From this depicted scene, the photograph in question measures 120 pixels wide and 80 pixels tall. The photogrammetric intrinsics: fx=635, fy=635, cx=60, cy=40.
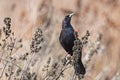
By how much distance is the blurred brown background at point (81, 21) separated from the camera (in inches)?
495

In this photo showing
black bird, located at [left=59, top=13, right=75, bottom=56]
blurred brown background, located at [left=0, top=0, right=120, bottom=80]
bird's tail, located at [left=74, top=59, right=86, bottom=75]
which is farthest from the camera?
blurred brown background, located at [left=0, top=0, right=120, bottom=80]

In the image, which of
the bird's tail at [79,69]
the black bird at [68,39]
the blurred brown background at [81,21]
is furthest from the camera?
the blurred brown background at [81,21]

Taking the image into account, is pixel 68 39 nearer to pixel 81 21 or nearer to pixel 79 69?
pixel 79 69

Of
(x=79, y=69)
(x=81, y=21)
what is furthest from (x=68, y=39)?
(x=81, y=21)

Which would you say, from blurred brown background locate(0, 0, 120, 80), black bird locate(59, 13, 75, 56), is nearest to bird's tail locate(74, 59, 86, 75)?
black bird locate(59, 13, 75, 56)

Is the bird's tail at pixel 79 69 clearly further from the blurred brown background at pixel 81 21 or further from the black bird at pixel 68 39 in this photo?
the blurred brown background at pixel 81 21

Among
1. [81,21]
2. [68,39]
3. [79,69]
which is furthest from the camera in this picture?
[81,21]

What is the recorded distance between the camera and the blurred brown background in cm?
1258

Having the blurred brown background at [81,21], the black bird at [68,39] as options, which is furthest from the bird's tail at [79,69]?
the blurred brown background at [81,21]

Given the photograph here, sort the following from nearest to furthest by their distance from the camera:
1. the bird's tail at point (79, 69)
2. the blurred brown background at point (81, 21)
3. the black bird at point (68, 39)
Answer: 1. the bird's tail at point (79, 69)
2. the black bird at point (68, 39)
3. the blurred brown background at point (81, 21)

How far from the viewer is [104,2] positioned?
13.4 m

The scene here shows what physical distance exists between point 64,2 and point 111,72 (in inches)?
90.3

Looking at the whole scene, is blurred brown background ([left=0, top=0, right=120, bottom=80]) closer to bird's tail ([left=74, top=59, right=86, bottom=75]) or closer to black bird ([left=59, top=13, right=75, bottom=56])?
black bird ([left=59, top=13, right=75, bottom=56])

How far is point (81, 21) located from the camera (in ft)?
43.7
